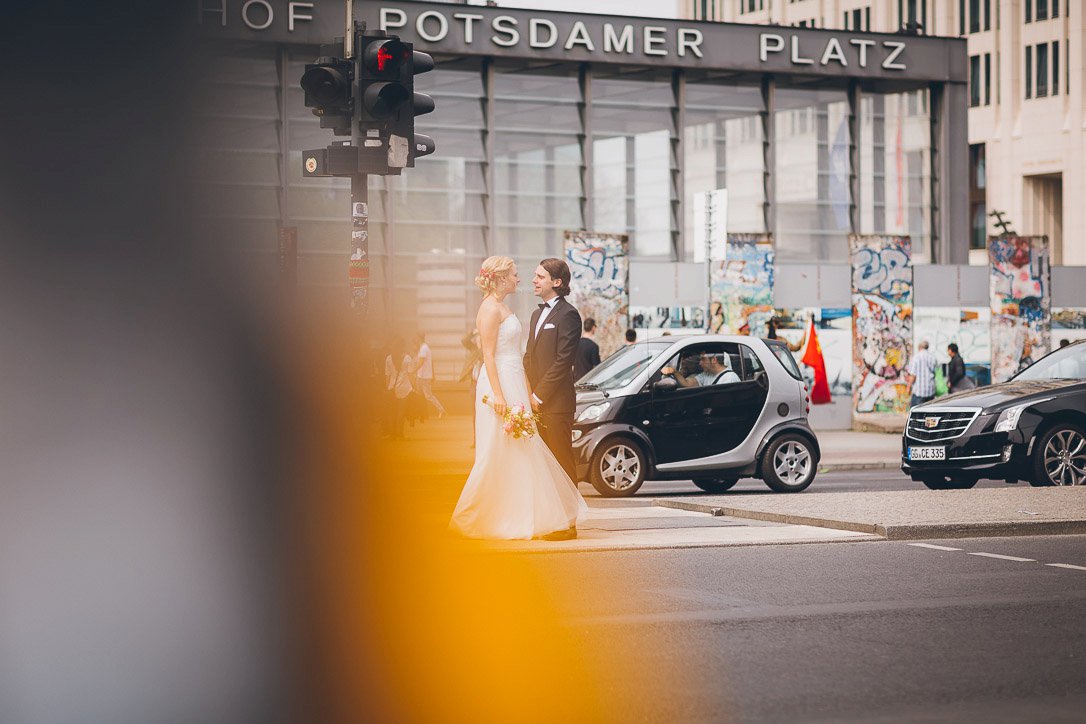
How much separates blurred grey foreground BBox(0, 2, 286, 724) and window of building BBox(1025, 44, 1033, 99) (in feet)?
252

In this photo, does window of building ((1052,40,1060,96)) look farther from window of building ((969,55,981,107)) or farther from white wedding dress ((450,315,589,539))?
white wedding dress ((450,315,589,539))

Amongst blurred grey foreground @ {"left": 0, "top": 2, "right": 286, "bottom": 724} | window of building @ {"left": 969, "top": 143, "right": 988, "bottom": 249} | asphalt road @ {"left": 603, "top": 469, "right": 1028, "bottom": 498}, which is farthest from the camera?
window of building @ {"left": 969, "top": 143, "right": 988, "bottom": 249}

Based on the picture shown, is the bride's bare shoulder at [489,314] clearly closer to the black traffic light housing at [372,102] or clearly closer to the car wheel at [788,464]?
the black traffic light housing at [372,102]

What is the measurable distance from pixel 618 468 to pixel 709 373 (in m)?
1.38

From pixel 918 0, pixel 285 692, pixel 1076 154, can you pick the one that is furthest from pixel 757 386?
pixel 918 0

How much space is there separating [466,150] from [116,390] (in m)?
30.5

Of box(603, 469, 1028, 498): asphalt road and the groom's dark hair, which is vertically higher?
the groom's dark hair

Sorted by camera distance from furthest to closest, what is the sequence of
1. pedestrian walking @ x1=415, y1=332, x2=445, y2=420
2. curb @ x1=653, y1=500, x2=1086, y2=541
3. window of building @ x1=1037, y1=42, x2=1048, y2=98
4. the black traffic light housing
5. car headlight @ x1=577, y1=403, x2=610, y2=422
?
window of building @ x1=1037, y1=42, x2=1048, y2=98
pedestrian walking @ x1=415, y1=332, x2=445, y2=420
car headlight @ x1=577, y1=403, x2=610, y2=422
the black traffic light housing
curb @ x1=653, y1=500, x2=1086, y2=541

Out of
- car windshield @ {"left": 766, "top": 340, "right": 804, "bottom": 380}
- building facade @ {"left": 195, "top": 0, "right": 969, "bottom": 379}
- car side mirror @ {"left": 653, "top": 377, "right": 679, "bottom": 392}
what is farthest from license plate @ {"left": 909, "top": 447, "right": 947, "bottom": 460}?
building facade @ {"left": 195, "top": 0, "right": 969, "bottom": 379}

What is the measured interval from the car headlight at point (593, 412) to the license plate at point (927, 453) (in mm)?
3084

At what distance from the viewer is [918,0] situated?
7731 cm

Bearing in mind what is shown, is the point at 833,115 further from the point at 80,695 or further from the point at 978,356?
the point at 80,695

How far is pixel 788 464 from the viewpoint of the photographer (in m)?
15.3

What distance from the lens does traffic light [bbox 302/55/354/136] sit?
1180 centimetres
